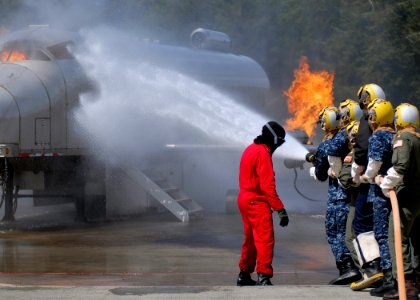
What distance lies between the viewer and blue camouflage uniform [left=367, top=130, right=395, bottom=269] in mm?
8688

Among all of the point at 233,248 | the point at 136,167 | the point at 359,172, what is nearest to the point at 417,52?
the point at 136,167

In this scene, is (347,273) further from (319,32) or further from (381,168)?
(319,32)

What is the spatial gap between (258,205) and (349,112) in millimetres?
1531

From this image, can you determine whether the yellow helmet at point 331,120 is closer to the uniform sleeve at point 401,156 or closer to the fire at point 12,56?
the uniform sleeve at point 401,156

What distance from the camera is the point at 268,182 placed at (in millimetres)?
9594

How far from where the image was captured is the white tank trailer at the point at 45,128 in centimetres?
1595

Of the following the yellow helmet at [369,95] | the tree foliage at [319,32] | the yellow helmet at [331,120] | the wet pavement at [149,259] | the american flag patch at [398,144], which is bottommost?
the wet pavement at [149,259]

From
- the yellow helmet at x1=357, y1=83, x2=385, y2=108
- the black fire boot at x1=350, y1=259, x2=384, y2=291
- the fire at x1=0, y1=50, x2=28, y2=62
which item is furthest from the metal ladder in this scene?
the black fire boot at x1=350, y1=259, x2=384, y2=291

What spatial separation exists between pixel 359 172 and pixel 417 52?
1247 inches

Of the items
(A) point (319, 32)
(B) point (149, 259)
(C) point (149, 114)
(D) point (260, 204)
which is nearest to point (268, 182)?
(D) point (260, 204)

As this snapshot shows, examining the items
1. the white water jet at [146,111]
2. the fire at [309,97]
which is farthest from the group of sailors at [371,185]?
the fire at [309,97]

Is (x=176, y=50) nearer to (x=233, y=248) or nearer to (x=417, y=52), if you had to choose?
(x=233, y=248)

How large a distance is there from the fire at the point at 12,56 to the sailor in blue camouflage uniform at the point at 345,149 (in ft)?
26.7

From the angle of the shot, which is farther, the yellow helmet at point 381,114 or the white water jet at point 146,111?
the white water jet at point 146,111
